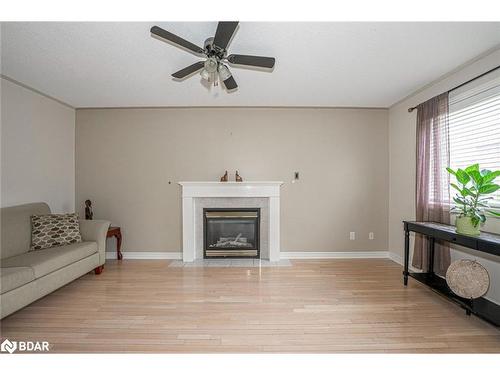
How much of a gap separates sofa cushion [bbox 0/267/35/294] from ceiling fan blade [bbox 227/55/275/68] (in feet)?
8.51

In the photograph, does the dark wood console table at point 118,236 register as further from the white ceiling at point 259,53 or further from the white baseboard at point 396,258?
the white baseboard at point 396,258

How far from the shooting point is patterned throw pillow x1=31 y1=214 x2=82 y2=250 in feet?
9.62

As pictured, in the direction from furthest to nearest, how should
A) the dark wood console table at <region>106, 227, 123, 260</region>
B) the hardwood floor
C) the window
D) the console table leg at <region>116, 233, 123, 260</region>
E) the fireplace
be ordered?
1. the fireplace
2. the console table leg at <region>116, 233, 123, 260</region>
3. the dark wood console table at <region>106, 227, 123, 260</region>
4. the window
5. the hardwood floor

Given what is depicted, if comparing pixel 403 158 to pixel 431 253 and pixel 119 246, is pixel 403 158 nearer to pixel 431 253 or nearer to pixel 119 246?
pixel 431 253

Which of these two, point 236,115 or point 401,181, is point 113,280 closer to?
point 236,115

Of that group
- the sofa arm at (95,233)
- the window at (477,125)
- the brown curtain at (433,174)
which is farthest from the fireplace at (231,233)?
the window at (477,125)

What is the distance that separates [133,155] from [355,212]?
3801mm

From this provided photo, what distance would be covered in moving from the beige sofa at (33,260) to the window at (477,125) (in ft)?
14.5

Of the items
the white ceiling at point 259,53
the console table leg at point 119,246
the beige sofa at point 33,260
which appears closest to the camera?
the white ceiling at point 259,53

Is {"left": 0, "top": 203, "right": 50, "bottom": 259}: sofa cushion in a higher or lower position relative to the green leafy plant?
lower

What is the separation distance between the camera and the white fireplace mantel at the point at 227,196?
159 inches

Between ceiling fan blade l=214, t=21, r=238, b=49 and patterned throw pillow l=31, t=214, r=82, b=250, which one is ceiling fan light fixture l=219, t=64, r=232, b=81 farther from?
patterned throw pillow l=31, t=214, r=82, b=250

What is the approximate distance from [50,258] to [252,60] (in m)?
2.77

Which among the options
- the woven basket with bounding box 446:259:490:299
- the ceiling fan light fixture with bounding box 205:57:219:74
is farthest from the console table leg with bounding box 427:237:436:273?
the ceiling fan light fixture with bounding box 205:57:219:74
